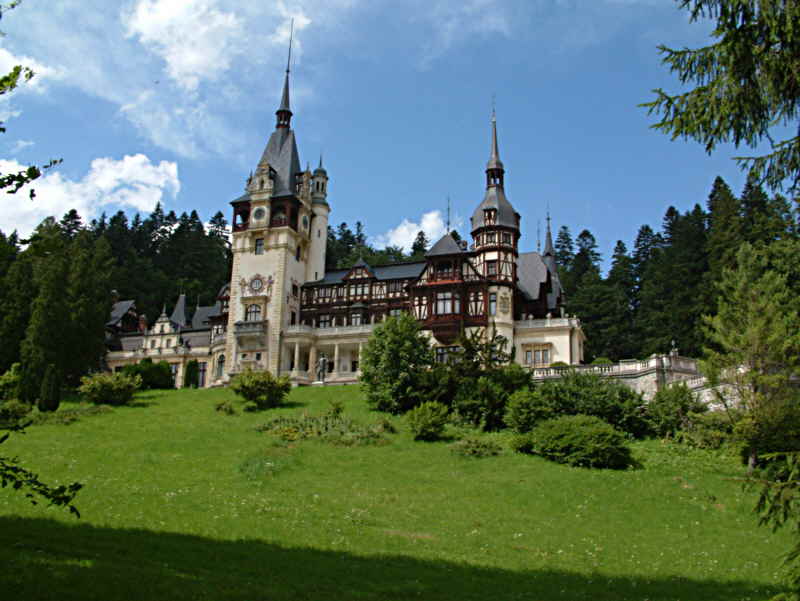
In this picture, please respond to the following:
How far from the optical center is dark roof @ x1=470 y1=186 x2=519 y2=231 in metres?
61.1

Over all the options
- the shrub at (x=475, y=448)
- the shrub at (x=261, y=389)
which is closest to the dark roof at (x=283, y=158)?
the shrub at (x=261, y=389)

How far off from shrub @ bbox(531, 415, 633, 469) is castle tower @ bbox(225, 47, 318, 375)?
1358 inches

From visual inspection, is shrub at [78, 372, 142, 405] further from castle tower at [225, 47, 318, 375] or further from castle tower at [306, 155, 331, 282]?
castle tower at [306, 155, 331, 282]

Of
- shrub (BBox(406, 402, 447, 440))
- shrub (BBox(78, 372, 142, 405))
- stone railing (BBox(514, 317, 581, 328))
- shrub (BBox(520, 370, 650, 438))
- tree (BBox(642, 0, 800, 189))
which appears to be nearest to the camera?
tree (BBox(642, 0, 800, 189))

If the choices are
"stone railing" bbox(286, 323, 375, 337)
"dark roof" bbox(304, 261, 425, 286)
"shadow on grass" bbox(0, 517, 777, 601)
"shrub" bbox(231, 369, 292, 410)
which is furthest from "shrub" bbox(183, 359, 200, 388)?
"shadow on grass" bbox(0, 517, 777, 601)

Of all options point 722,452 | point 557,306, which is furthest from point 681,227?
point 722,452

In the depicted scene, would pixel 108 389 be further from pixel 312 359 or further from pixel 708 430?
pixel 708 430

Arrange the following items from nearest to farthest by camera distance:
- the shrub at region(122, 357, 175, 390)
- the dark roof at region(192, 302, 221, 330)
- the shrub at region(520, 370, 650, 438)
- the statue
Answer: the shrub at region(520, 370, 650, 438) < the shrub at region(122, 357, 175, 390) < the statue < the dark roof at region(192, 302, 221, 330)

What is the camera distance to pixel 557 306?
6462 centimetres

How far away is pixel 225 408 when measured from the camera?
4450cm

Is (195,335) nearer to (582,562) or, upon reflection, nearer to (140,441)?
(140,441)

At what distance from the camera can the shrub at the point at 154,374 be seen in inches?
2322

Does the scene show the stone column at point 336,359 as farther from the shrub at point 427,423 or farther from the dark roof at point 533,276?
the shrub at point 427,423

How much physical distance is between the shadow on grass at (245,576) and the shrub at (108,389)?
104 feet
